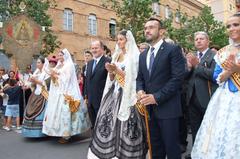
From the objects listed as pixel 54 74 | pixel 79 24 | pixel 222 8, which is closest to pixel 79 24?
pixel 79 24

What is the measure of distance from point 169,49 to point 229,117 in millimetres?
1040

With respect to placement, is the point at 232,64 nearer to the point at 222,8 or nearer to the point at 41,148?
the point at 41,148

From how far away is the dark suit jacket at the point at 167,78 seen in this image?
359 cm

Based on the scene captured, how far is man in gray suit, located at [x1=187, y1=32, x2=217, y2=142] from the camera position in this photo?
4.27 metres

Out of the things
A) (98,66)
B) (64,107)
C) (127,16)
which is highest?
(127,16)

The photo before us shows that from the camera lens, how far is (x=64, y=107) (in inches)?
243

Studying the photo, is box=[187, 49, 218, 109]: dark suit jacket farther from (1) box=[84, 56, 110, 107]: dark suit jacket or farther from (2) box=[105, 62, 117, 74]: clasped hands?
(1) box=[84, 56, 110, 107]: dark suit jacket

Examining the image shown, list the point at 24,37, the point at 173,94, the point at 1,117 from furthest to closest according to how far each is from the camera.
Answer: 1. the point at 1,117
2. the point at 24,37
3. the point at 173,94

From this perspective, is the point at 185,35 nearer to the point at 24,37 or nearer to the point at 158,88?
the point at 24,37

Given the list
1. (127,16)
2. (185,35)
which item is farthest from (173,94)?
(185,35)

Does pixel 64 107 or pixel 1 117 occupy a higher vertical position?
pixel 64 107

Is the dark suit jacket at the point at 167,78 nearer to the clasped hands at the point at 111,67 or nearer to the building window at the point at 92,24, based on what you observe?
the clasped hands at the point at 111,67

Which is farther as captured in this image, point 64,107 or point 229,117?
point 64,107

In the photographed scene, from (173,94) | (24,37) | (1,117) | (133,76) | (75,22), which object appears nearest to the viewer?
(173,94)
